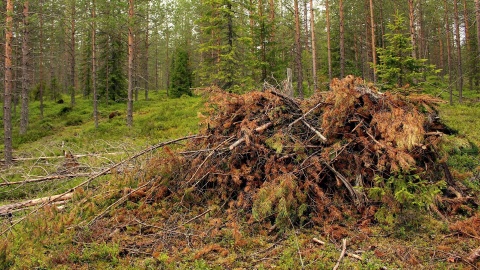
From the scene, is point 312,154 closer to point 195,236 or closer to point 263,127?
point 263,127

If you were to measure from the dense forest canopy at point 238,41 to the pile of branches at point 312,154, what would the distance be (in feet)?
8.85

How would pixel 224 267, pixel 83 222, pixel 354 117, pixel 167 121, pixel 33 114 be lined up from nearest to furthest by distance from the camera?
pixel 224 267
pixel 83 222
pixel 354 117
pixel 167 121
pixel 33 114

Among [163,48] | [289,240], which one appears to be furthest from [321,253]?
[163,48]

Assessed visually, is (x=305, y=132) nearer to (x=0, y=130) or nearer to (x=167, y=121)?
(x=167, y=121)

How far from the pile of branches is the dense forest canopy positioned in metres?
2.70

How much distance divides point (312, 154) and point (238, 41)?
11.3 metres

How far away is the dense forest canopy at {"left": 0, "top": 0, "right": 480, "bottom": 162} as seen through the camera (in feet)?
48.6

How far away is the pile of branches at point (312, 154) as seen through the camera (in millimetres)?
4715

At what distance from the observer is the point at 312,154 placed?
529 centimetres

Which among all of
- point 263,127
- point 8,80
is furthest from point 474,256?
point 8,80

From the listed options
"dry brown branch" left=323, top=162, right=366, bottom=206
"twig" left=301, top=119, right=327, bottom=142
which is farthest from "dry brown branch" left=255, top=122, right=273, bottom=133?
"dry brown branch" left=323, top=162, right=366, bottom=206

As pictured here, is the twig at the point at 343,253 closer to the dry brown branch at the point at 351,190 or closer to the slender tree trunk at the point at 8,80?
the dry brown branch at the point at 351,190

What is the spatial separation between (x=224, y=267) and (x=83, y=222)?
257 cm

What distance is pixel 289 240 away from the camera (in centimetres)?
427
